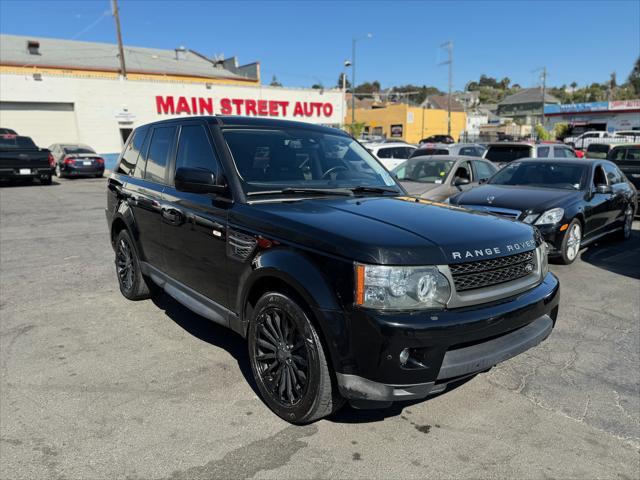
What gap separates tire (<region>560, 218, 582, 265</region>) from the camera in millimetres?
6828

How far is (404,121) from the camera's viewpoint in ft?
171

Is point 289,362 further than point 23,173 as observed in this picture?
No

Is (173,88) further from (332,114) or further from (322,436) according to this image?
(322,436)

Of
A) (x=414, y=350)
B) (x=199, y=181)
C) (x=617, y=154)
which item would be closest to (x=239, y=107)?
(x=617, y=154)

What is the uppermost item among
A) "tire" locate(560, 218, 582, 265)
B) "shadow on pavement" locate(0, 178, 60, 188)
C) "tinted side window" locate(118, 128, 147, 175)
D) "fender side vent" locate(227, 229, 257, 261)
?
"tinted side window" locate(118, 128, 147, 175)

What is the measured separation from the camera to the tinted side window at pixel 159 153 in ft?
14.4

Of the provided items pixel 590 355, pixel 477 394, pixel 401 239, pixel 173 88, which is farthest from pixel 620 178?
pixel 173 88

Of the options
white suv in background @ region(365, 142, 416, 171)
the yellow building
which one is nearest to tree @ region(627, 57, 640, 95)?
the yellow building

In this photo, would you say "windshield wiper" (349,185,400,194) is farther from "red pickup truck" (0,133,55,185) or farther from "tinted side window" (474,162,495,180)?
"red pickup truck" (0,133,55,185)

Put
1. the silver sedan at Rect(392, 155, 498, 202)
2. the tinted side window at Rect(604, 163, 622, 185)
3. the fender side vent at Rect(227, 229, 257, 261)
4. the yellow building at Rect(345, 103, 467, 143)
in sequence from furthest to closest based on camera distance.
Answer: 1. the yellow building at Rect(345, 103, 467, 143)
2. the silver sedan at Rect(392, 155, 498, 202)
3. the tinted side window at Rect(604, 163, 622, 185)
4. the fender side vent at Rect(227, 229, 257, 261)

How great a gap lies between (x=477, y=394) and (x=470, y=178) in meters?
7.43

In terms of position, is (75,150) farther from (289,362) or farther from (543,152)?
(289,362)

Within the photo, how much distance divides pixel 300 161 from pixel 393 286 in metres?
1.75

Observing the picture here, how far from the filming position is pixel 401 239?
2.65 meters
